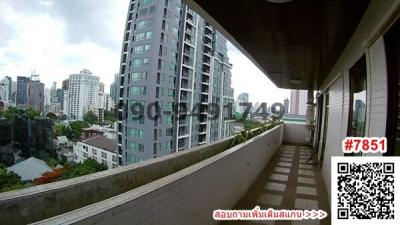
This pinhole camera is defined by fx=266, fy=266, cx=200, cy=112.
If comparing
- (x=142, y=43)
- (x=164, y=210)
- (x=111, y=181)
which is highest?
(x=142, y=43)

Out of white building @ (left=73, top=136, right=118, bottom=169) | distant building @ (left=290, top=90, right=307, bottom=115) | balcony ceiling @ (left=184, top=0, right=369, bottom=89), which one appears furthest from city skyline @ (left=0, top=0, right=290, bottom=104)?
Result: white building @ (left=73, top=136, right=118, bottom=169)

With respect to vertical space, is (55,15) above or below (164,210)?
above

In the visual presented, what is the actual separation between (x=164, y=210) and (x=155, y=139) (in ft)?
65.9

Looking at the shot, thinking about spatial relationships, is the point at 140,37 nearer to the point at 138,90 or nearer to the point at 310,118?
the point at 138,90

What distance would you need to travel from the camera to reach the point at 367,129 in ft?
8.07

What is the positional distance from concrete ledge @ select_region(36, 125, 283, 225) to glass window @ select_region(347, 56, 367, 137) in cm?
147

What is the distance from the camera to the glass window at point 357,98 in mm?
2974

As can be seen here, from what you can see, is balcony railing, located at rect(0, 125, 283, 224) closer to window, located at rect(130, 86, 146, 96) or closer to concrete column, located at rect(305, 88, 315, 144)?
concrete column, located at rect(305, 88, 315, 144)

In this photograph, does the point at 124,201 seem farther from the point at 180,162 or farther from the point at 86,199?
the point at 180,162

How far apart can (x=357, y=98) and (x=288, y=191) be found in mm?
1961

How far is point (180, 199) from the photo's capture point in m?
2.01

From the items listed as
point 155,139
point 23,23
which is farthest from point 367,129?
point 155,139

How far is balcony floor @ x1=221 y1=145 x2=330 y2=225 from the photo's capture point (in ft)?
12.4

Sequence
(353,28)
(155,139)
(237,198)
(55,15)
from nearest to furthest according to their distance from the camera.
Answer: (353,28)
(237,198)
(55,15)
(155,139)
